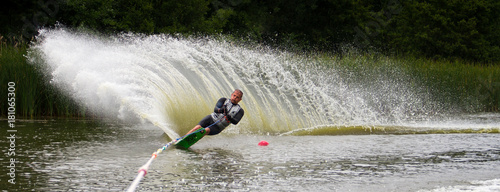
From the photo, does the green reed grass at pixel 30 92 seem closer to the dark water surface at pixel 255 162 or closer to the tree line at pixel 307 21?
the dark water surface at pixel 255 162

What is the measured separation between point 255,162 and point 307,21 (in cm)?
3721

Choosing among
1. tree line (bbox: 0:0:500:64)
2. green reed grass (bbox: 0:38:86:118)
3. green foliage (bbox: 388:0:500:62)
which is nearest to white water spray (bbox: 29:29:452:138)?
green reed grass (bbox: 0:38:86:118)

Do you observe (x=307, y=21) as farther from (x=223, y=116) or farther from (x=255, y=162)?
(x=255, y=162)

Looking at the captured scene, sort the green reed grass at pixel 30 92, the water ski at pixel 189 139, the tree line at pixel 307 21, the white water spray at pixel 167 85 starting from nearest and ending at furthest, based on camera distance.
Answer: the water ski at pixel 189 139, the white water spray at pixel 167 85, the green reed grass at pixel 30 92, the tree line at pixel 307 21

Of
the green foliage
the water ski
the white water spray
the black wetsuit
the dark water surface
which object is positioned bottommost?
the dark water surface

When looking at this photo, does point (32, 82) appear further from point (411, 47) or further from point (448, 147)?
point (411, 47)

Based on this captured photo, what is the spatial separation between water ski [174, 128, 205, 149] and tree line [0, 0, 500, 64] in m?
18.8

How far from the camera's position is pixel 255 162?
989 cm

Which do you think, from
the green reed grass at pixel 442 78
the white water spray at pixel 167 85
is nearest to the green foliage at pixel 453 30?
the green reed grass at pixel 442 78

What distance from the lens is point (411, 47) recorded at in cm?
4362

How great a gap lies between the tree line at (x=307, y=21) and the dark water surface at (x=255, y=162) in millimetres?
17533

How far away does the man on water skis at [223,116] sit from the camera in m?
11.9

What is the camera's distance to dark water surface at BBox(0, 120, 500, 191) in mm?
8086

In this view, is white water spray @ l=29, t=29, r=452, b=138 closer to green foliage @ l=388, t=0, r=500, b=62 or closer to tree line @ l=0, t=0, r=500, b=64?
tree line @ l=0, t=0, r=500, b=64
